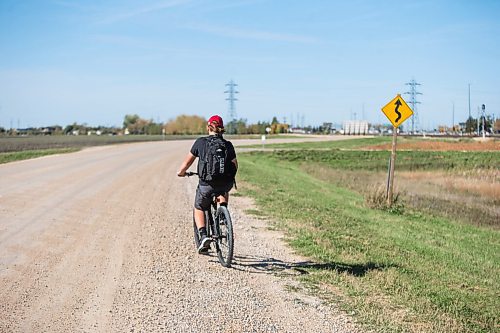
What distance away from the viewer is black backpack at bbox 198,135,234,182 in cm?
771

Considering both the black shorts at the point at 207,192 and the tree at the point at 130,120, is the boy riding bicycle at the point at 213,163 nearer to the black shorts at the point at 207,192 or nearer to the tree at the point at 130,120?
the black shorts at the point at 207,192

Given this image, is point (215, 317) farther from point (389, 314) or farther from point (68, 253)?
point (68, 253)

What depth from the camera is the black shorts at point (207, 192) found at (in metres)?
8.03

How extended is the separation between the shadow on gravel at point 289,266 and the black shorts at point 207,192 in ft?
3.05

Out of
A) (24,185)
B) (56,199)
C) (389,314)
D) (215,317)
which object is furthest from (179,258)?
(24,185)

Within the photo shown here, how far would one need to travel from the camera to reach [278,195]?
17.5 metres

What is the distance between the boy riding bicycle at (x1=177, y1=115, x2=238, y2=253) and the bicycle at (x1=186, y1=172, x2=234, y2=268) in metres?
0.10

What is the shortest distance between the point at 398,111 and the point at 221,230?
9705 millimetres

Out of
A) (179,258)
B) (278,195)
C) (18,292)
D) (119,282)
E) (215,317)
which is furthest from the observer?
(278,195)

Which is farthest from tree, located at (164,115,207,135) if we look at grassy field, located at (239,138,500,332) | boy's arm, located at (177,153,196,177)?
boy's arm, located at (177,153,196,177)

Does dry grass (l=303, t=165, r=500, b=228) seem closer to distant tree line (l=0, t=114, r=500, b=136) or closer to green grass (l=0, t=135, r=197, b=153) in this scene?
green grass (l=0, t=135, r=197, b=153)

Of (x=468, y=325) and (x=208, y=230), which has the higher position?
(x=208, y=230)

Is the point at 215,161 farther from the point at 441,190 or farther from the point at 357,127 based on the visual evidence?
the point at 357,127

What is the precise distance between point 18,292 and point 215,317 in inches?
92.9
